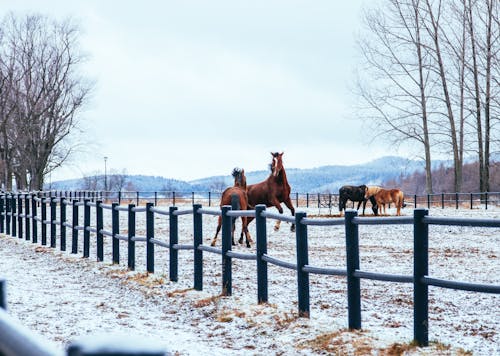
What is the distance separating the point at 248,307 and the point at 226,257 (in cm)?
146

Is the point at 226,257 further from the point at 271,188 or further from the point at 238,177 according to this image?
the point at 271,188

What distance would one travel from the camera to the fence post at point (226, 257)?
33.7 ft

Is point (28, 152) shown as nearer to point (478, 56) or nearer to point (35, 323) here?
point (478, 56)

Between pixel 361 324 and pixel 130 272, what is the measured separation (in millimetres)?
6718

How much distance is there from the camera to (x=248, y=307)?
9164mm

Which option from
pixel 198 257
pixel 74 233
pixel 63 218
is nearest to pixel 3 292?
pixel 198 257

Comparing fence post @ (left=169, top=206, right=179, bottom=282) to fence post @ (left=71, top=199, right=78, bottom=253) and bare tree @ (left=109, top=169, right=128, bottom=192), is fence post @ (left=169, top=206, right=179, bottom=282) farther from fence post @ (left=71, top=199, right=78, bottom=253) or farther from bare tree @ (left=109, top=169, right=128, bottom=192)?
bare tree @ (left=109, top=169, right=128, bottom=192)

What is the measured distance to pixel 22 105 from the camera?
177 feet

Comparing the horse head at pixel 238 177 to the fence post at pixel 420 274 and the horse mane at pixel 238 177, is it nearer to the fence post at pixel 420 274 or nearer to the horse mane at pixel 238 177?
the horse mane at pixel 238 177

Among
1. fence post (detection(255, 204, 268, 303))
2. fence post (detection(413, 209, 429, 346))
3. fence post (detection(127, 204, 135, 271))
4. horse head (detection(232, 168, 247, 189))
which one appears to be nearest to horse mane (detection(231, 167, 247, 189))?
horse head (detection(232, 168, 247, 189))

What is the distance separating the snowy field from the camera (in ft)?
23.6

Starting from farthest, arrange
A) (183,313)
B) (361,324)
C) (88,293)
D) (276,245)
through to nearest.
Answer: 1. (276,245)
2. (88,293)
3. (183,313)
4. (361,324)

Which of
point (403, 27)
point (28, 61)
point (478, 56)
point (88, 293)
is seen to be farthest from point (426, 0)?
point (88, 293)

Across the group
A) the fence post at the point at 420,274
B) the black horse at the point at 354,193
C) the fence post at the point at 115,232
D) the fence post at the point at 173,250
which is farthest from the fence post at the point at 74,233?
the black horse at the point at 354,193
